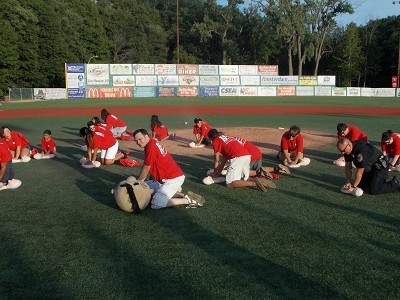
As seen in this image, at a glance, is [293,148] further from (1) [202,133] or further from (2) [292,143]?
(1) [202,133]

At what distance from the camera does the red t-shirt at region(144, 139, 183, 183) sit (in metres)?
6.43

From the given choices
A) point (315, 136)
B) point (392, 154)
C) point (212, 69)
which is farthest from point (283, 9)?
point (392, 154)

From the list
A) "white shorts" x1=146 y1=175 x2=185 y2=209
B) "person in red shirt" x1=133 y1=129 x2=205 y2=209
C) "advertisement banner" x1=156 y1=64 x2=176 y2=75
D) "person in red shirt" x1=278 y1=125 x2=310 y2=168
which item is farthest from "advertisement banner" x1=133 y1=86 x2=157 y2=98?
"white shorts" x1=146 y1=175 x2=185 y2=209

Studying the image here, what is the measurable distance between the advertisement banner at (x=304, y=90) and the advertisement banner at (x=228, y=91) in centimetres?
837

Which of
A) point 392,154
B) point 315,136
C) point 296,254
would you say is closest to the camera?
point 296,254

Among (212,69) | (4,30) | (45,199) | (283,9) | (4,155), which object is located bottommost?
(45,199)

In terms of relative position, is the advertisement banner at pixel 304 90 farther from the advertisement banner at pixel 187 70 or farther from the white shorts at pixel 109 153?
the white shorts at pixel 109 153

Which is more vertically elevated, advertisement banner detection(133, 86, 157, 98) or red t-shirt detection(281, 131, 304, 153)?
advertisement banner detection(133, 86, 157, 98)

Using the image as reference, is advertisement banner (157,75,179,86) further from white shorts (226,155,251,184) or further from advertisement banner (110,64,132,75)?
white shorts (226,155,251,184)

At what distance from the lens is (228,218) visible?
6043 millimetres

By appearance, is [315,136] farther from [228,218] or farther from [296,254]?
[296,254]

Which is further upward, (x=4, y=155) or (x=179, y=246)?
(x=4, y=155)

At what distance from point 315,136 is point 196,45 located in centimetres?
6915

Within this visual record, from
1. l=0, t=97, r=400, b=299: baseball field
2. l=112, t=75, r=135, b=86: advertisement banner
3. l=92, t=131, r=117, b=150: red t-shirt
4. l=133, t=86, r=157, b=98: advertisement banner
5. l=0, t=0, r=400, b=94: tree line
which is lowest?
l=0, t=97, r=400, b=299: baseball field
